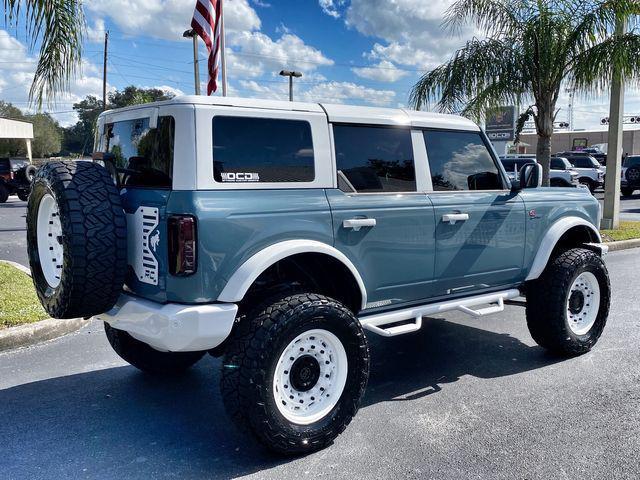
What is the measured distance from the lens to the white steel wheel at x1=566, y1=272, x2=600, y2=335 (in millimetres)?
5078

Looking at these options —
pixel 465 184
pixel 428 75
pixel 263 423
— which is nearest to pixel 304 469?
pixel 263 423

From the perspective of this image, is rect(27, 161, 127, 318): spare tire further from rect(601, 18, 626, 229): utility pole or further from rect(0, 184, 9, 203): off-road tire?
rect(0, 184, 9, 203): off-road tire

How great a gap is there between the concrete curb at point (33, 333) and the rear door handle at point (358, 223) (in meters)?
3.47

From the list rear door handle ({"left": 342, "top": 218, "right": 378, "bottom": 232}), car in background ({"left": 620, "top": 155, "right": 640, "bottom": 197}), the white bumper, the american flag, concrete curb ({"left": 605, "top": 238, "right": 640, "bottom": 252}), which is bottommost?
concrete curb ({"left": 605, "top": 238, "right": 640, "bottom": 252})

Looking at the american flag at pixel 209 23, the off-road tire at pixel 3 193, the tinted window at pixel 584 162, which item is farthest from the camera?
the tinted window at pixel 584 162

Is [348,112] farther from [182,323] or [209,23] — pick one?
[209,23]

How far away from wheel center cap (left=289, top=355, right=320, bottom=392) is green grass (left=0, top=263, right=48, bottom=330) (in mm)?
3378

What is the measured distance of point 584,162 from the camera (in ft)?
85.7

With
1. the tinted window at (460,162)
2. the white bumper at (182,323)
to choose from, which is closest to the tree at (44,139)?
the tinted window at (460,162)

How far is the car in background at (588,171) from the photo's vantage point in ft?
84.0

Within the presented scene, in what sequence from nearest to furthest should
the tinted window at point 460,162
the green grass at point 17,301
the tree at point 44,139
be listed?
the tinted window at point 460,162
the green grass at point 17,301
the tree at point 44,139

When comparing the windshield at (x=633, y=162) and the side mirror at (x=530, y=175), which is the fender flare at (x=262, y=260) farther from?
the windshield at (x=633, y=162)

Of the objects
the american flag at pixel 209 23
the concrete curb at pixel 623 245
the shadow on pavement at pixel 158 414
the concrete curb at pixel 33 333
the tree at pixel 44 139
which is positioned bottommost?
the shadow on pavement at pixel 158 414

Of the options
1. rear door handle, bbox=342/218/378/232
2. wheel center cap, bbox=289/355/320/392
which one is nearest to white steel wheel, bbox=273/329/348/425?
wheel center cap, bbox=289/355/320/392
